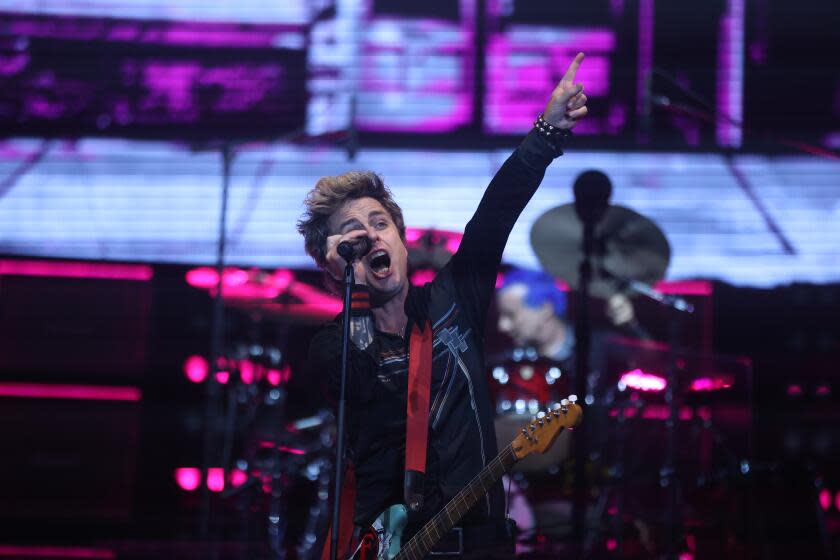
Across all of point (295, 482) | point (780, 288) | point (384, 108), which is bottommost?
point (295, 482)

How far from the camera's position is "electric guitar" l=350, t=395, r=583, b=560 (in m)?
2.69

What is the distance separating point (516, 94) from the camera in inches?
247

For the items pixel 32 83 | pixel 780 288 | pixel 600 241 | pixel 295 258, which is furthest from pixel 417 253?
pixel 32 83

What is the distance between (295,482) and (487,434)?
3204 mm

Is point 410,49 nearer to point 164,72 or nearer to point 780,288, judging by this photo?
point 164,72

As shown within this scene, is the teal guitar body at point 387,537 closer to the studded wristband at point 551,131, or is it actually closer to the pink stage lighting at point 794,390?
the studded wristband at point 551,131

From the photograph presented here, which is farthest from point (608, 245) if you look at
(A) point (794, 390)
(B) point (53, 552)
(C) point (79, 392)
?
(B) point (53, 552)

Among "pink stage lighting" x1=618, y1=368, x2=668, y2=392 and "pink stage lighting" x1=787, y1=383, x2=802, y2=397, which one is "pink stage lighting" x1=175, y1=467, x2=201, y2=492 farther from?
"pink stage lighting" x1=787, y1=383, x2=802, y2=397

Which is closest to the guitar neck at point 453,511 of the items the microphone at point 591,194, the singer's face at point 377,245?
the singer's face at point 377,245

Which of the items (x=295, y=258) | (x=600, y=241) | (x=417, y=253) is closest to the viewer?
(x=600, y=241)

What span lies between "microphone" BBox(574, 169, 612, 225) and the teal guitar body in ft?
7.41

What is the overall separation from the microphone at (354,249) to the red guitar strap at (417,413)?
238 mm

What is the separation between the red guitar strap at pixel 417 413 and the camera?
106 inches

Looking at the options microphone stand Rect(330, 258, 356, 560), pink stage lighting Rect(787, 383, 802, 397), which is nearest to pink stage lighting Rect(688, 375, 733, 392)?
pink stage lighting Rect(787, 383, 802, 397)
